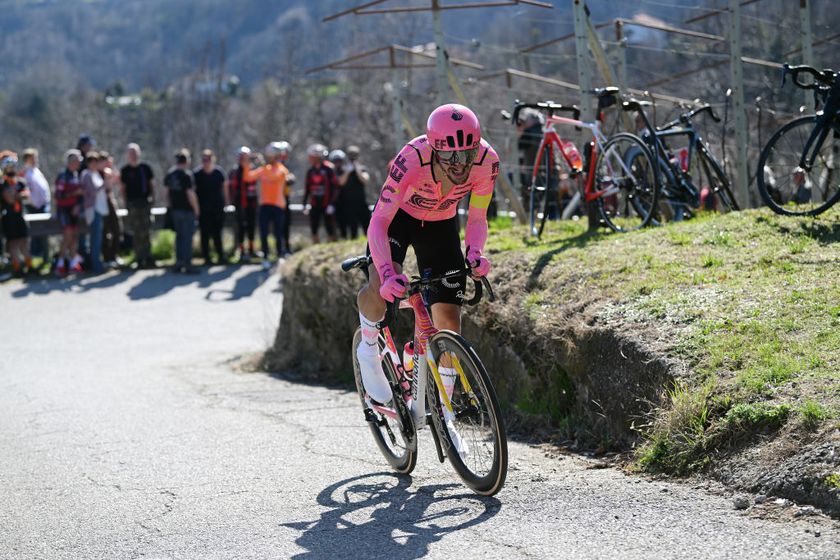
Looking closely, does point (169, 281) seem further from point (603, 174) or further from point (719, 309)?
point (719, 309)

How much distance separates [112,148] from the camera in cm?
7006

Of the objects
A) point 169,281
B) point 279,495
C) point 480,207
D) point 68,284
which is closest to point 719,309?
point 480,207

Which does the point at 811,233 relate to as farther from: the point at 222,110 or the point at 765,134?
the point at 222,110

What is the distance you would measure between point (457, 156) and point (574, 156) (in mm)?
5641

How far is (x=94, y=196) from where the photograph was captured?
1947 cm

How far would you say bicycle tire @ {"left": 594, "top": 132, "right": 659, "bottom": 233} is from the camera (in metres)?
10.2

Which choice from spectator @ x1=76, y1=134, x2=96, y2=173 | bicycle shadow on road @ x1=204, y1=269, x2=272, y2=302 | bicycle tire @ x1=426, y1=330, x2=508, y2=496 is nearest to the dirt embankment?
bicycle tire @ x1=426, y1=330, x2=508, y2=496

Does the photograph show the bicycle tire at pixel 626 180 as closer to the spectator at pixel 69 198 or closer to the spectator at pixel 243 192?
the spectator at pixel 243 192

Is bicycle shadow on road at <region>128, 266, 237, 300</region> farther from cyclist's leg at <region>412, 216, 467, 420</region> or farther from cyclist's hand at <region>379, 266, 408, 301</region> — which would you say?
cyclist's hand at <region>379, 266, 408, 301</region>

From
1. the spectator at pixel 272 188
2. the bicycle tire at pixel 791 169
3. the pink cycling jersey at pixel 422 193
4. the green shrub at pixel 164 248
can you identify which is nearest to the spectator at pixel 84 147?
the green shrub at pixel 164 248

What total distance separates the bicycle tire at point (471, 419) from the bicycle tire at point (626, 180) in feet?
14.8

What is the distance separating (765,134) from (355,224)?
22.7ft

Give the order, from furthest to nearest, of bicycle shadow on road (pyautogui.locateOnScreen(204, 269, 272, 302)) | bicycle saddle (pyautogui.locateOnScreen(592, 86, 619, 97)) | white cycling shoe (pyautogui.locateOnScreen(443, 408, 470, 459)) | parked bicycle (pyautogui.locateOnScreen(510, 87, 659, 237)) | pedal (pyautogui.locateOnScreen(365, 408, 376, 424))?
1. bicycle shadow on road (pyautogui.locateOnScreen(204, 269, 272, 302))
2. bicycle saddle (pyautogui.locateOnScreen(592, 86, 619, 97))
3. parked bicycle (pyautogui.locateOnScreen(510, 87, 659, 237))
4. pedal (pyautogui.locateOnScreen(365, 408, 376, 424))
5. white cycling shoe (pyautogui.locateOnScreen(443, 408, 470, 459))

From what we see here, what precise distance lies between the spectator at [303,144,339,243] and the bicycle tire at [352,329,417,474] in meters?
12.3
